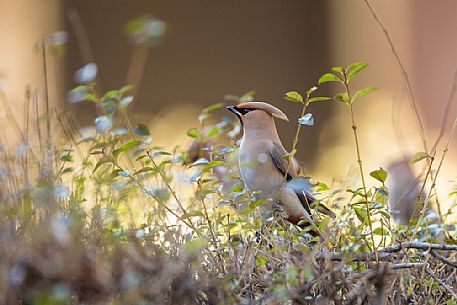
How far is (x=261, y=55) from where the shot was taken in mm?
7543

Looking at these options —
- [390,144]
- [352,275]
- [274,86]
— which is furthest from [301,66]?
[352,275]

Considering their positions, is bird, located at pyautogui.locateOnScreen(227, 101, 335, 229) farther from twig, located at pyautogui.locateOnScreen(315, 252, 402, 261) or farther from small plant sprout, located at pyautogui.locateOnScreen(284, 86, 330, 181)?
twig, located at pyautogui.locateOnScreen(315, 252, 402, 261)

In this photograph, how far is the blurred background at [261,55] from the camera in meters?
6.64

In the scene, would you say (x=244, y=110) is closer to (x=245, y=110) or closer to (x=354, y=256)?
(x=245, y=110)

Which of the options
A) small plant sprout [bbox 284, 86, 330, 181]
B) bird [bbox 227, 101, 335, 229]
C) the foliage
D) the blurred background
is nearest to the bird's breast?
bird [bbox 227, 101, 335, 229]

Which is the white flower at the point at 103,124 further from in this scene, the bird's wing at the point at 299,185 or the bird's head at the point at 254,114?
the bird's head at the point at 254,114

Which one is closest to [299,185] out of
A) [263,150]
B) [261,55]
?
[263,150]

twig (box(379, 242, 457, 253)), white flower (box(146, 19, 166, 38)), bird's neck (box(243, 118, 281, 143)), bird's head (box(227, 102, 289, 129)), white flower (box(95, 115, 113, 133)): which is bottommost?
twig (box(379, 242, 457, 253))

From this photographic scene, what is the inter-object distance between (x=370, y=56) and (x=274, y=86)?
89cm

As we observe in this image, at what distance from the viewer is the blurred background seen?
664 centimetres

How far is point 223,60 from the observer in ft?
24.6

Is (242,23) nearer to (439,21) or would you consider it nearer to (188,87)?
(188,87)

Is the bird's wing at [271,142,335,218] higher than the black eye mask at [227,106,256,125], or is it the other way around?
the black eye mask at [227,106,256,125]

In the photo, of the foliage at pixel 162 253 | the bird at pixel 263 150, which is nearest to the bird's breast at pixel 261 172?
the bird at pixel 263 150
